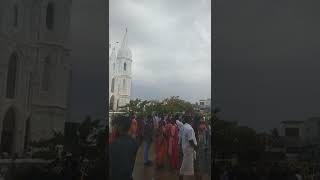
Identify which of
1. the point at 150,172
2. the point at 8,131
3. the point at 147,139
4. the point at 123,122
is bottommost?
the point at 150,172

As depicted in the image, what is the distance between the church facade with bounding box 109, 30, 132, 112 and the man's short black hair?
0.21 metres

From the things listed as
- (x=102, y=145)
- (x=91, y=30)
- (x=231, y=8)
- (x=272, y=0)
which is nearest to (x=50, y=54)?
(x=91, y=30)

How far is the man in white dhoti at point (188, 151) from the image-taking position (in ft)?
33.7

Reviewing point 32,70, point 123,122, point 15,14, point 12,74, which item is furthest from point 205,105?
point 15,14

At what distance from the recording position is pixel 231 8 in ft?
33.1

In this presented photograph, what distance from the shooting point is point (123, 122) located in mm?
10547

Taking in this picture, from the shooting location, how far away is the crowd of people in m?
10.1

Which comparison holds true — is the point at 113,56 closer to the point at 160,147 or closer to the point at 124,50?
the point at 124,50

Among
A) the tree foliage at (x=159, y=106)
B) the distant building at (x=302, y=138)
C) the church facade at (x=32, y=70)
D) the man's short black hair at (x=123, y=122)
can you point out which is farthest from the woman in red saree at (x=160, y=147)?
the distant building at (x=302, y=138)

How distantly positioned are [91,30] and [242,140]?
11.4 feet

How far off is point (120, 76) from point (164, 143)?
1879 mm

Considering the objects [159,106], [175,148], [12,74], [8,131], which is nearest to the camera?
[8,131]

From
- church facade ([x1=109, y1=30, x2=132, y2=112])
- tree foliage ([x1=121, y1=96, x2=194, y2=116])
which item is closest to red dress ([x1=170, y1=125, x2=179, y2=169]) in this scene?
tree foliage ([x1=121, y1=96, x2=194, y2=116])

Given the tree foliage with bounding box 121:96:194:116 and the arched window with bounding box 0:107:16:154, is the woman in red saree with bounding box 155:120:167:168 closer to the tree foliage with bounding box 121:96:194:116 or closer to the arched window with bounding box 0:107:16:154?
the tree foliage with bounding box 121:96:194:116
